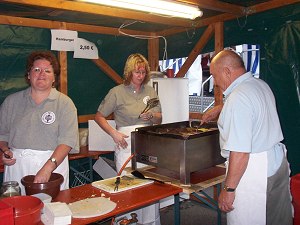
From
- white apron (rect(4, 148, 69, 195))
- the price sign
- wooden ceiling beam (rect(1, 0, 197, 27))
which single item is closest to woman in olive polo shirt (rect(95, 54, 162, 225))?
wooden ceiling beam (rect(1, 0, 197, 27))

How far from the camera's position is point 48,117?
2.35 meters

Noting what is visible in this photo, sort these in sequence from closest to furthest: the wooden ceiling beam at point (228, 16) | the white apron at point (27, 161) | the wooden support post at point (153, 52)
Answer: the white apron at point (27, 161) → the wooden ceiling beam at point (228, 16) → the wooden support post at point (153, 52)

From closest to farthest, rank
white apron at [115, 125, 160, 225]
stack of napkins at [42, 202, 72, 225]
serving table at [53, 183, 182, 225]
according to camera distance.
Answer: stack of napkins at [42, 202, 72, 225] → serving table at [53, 183, 182, 225] → white apron at [115, 125, 160, 225]

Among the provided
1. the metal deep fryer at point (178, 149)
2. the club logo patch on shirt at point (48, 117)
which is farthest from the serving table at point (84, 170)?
the club logo patch on shirt at point (48, 117)

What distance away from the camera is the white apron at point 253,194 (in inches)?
78.7

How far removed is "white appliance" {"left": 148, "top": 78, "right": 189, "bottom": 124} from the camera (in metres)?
4.03

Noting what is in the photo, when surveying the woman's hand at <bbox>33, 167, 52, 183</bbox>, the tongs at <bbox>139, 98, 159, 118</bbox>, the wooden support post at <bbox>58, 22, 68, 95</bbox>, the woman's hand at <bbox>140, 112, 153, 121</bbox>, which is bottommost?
the woman's hand at <bbox>33, 167, 52, 183</bbox>

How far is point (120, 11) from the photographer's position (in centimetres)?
329

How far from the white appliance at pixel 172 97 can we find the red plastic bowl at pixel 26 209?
262 cm

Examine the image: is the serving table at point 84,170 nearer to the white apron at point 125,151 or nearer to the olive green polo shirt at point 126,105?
the white apron at point 125,151

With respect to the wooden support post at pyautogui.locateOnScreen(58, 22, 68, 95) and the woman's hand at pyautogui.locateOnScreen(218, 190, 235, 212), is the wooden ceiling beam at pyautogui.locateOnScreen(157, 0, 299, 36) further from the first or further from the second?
the woman's hand at pyautogui.locateOnScreen(218, 190, 235, 212)

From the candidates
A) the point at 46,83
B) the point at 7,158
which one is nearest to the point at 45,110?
the point at 46,83

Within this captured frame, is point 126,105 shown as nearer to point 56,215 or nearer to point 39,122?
point 39,122

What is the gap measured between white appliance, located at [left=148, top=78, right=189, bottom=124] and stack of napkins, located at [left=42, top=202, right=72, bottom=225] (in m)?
2.55
